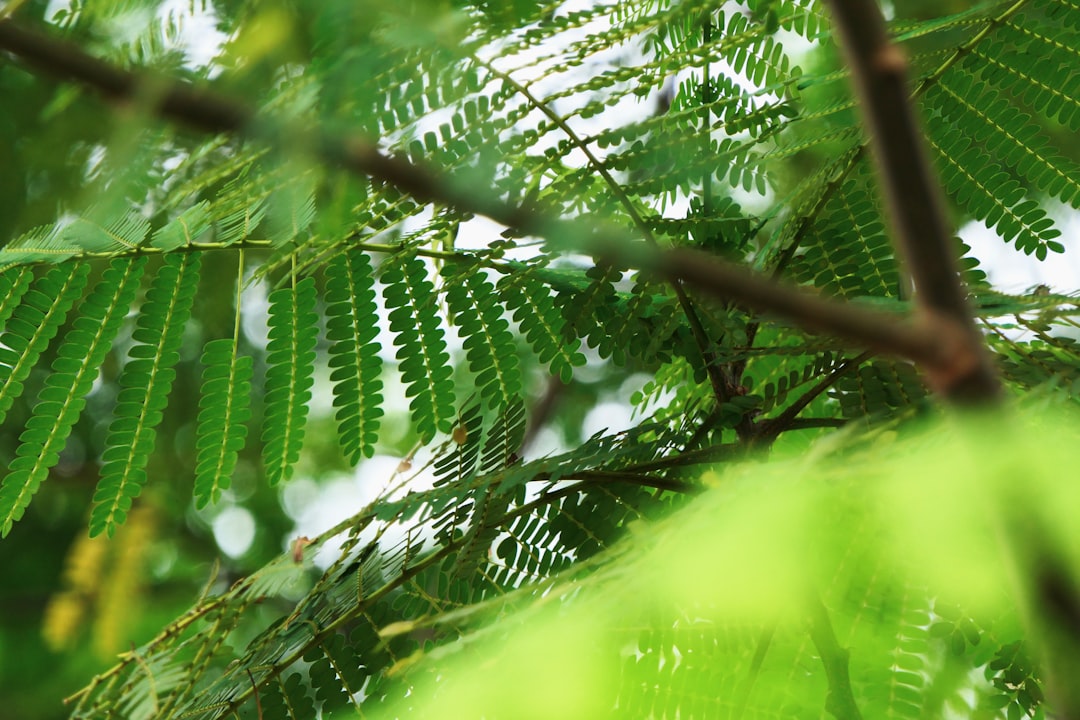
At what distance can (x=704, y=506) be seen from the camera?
0.49 metres

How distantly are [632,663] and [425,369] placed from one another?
50cm

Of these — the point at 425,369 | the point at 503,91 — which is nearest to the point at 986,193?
the point at 503,91

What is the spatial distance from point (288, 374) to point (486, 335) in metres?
0.22

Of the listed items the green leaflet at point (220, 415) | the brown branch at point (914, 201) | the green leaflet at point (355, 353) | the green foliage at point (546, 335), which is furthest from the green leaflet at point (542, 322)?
the brown branch at point (914, 201)

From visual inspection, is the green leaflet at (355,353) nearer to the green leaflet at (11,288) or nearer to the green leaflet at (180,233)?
the green leaflet at (180,233)

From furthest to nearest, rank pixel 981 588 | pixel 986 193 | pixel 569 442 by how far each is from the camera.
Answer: pixel 569 442
pixel 986 193
pixel 981 588

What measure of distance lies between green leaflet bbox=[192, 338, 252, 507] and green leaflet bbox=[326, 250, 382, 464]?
0.33ft

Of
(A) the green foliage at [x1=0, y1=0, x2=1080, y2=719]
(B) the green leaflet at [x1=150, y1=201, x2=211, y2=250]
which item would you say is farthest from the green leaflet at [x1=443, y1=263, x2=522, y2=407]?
(B) the green leaflet at [x1=150, y1=201, x2=211, y2=250]

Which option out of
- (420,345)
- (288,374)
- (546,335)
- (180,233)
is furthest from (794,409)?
(180,233)

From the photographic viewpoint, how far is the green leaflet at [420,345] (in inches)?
41.8

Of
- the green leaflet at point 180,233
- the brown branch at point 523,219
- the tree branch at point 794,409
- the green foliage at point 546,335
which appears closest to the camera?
the brown branch at point 523,219

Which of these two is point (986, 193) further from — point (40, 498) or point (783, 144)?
point (40, 498)

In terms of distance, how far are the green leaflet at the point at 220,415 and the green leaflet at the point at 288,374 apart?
29mm

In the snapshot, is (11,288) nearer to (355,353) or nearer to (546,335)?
(355,353)
